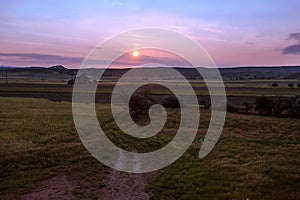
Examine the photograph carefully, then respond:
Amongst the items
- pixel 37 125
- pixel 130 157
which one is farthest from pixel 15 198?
pixel 37 125

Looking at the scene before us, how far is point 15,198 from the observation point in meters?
14.0

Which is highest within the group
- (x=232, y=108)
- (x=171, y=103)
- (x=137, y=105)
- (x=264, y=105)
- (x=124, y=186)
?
(x=137, y=105)

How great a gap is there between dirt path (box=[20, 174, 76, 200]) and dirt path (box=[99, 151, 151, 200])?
4.80ft

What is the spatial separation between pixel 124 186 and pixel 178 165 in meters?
4.55

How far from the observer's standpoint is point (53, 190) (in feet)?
49.0

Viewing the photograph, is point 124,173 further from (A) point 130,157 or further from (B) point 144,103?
(B) point 144,103

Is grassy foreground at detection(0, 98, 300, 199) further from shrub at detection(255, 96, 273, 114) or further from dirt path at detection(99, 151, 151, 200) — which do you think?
shrub at detection(255, 96, 273, 114)

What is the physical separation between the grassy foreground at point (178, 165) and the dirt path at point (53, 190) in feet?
1.34

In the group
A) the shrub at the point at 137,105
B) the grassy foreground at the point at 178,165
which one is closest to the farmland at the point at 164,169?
the grassy foreground at the point at 178,165

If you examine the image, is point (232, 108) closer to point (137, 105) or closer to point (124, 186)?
point (137, 105)

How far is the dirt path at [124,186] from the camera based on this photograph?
46.8 feet

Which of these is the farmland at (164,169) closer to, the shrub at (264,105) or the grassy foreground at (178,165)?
the grassy foreground at (178,165)

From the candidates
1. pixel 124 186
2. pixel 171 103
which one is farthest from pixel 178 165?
pixel 171 103

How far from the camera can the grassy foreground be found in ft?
48.1
